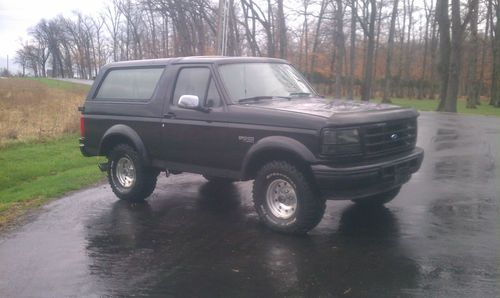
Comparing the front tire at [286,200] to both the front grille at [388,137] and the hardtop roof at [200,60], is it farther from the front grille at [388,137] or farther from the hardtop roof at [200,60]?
the hardtop roof at [200,60]

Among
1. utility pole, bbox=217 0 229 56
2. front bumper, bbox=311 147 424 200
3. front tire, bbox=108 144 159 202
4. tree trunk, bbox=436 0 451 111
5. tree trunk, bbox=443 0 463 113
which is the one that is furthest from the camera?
tree trunk, bbox=436 0 451 111

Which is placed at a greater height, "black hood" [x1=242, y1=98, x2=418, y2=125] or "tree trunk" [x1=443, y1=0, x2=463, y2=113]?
"tree trunk" [x1=443, y1=0, x2=463, y2=113]

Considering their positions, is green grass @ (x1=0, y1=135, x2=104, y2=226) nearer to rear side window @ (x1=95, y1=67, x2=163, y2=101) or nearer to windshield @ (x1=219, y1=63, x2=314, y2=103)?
rear side window @ (x1=95, y1=67, x2=163, y2=101)

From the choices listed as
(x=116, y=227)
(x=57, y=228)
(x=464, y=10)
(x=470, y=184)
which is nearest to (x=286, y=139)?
(x=116, y=227)

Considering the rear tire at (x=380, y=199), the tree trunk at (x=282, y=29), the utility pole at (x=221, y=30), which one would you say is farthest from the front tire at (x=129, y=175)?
the tree trunk at (x=282, y=29)

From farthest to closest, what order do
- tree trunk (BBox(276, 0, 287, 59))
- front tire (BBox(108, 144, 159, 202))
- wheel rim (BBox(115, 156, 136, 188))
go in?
tree trunk (BBox(276, 0, 287, 59)) → wheel rim (BBox(115, 156, 136, 188)) → front tire (BBox(108, 144, 159, 202))

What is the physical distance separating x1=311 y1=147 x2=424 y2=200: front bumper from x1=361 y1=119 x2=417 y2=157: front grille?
146 mm

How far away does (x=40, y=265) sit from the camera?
5.50 m

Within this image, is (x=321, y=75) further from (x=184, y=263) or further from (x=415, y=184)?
(x=184, y=263)

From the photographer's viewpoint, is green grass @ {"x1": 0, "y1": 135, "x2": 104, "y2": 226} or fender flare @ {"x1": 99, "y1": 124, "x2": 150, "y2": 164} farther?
green grass @ {"x1": 0, "y1": 135, "x2": 104, "y2": 226}

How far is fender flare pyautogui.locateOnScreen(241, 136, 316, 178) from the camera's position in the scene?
19.2 feet

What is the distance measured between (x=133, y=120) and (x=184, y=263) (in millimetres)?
3118

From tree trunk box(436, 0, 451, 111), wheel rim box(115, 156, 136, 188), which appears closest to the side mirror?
wheel rim box(115, 156, 136, 188)

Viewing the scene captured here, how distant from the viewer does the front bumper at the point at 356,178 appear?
5684 mm
